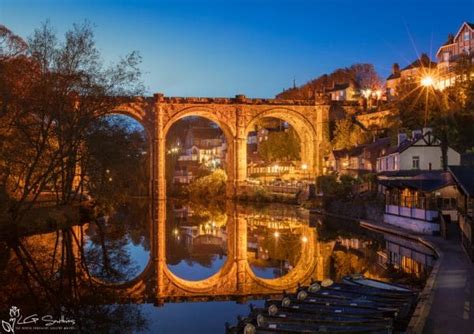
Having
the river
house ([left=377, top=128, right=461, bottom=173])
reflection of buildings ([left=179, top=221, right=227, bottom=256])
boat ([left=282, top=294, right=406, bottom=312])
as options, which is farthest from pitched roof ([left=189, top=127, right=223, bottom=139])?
boat ([left=282, top=294, right=406, bottom=312])

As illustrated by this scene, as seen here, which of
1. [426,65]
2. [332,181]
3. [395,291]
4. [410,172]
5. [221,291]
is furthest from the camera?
[426,65]

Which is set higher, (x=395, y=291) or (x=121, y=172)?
(x=121, y=172)

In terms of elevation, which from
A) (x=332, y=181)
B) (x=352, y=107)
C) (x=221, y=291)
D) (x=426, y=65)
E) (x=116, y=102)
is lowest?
(x=221, y=291)

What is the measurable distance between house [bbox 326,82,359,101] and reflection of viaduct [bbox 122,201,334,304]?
67.2m

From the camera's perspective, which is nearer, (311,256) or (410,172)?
(311,256)

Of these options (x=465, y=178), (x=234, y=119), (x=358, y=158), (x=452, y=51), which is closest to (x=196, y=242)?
(x=465, y=178)

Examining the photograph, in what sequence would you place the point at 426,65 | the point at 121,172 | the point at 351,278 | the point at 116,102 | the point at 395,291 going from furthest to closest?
the point at 426,65, the point at 121,172, the point at 116,102, the point at 351,278, the point at 395,291

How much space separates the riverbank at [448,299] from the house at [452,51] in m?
50.5

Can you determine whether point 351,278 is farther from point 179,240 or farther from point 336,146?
point 336,146

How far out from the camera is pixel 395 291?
14.9 m

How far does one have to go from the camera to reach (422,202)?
30.6 meters

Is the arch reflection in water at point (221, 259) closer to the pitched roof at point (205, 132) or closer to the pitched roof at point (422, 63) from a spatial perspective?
the pitched roof at point (422, 63)

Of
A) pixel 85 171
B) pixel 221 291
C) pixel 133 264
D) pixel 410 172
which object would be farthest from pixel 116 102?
pixel 410 172

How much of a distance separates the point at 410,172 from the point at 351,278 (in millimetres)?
25303
